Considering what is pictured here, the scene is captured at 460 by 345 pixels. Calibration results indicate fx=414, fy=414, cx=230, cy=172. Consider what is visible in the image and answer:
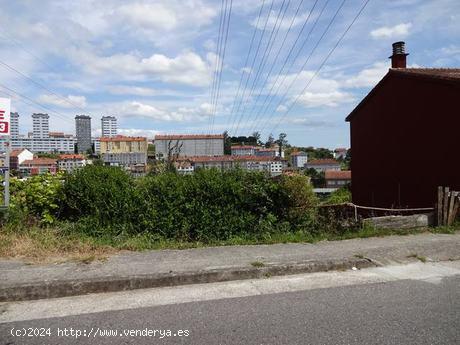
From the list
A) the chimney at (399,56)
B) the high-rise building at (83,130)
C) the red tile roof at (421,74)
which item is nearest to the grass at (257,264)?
the red tile roof at (421,74)

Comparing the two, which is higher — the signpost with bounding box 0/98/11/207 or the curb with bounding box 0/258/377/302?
the signpost with bounding box 0/98/11/207

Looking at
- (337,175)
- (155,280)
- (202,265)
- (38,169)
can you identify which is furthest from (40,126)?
(155,280)

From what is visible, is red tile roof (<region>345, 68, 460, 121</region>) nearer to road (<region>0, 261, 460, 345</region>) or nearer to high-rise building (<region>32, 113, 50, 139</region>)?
road (<region>0, 261, 460, 345</region>)

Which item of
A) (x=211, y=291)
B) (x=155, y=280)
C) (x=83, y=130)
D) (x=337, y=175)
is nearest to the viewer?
(x=211, y=291)

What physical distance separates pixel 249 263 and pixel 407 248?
3.15 meters

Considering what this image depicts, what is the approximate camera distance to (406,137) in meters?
16.9

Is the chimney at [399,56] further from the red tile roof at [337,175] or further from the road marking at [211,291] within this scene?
the red tile roof at [337,175]

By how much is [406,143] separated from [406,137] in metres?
0.24

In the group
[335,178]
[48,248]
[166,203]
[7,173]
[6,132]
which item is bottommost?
[335,178]

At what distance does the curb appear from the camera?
5203 millimetres

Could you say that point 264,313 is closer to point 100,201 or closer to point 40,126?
point 100,201

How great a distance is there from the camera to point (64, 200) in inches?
323

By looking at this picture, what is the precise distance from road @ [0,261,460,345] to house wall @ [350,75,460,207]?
31.1ft

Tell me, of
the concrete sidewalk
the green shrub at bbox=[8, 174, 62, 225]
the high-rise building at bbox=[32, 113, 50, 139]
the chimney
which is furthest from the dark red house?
the high-rise building at bbox=[32, 113, 50, 139]
